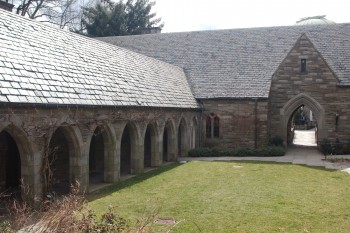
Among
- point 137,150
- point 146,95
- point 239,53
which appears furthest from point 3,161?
point 239,53

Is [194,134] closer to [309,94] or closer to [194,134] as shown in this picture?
[194,134]

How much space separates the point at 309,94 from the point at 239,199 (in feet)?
51.2

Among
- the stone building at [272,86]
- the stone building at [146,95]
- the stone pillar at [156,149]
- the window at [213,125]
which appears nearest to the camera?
the stone building at [146,95]

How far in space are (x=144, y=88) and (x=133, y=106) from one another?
274 centimetres

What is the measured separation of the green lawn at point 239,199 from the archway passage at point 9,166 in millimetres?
3295

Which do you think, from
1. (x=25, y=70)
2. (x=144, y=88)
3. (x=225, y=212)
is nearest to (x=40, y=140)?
(x=25, y=70)

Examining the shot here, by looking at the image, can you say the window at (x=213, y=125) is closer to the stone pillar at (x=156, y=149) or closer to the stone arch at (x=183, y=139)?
the stone arch at (x=183, y=139)

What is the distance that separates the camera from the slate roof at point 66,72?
424 inches

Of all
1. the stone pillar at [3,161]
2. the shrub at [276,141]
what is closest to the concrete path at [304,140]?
the shrub at [276,141]

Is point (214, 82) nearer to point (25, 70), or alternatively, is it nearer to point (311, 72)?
point (311, 72)

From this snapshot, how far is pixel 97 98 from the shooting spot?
1344 cm

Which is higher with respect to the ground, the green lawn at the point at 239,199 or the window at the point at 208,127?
the window at the point at 208,127

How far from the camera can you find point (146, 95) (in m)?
17.6

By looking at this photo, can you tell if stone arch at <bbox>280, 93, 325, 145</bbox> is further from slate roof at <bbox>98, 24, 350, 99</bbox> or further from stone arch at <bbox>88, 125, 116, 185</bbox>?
stone arch at <bbox>88, 125, 116, 185</bbox>
